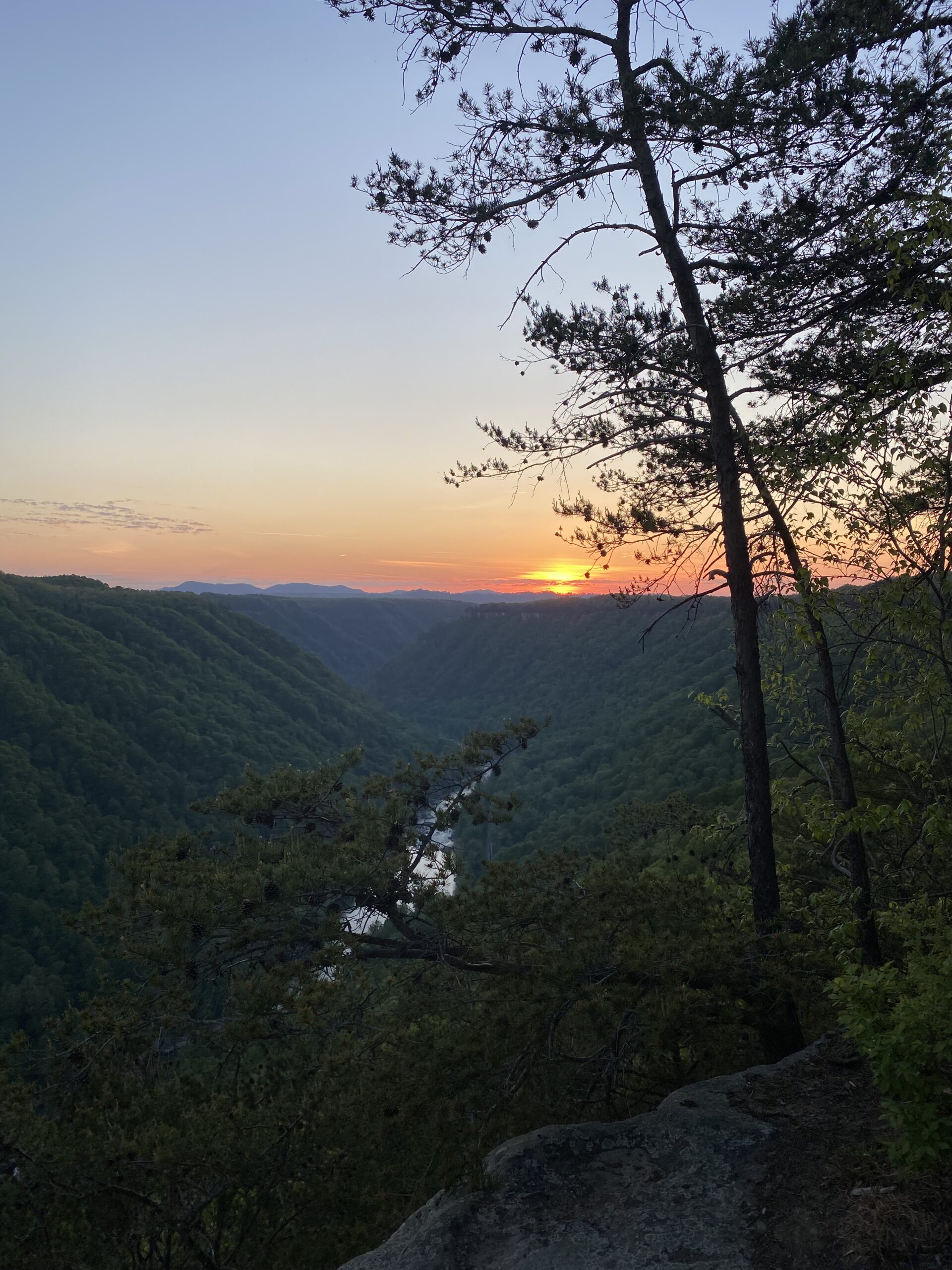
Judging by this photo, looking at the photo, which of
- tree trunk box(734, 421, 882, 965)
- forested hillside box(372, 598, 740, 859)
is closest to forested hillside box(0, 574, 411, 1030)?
forested hillside box(372, 598, 740, 859)

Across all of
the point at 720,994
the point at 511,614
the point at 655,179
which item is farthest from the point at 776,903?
the point at 511,614

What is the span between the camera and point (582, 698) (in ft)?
293

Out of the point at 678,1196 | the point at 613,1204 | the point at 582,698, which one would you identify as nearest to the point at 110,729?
the point at 582,698

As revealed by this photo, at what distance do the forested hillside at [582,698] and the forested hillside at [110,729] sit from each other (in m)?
16.5

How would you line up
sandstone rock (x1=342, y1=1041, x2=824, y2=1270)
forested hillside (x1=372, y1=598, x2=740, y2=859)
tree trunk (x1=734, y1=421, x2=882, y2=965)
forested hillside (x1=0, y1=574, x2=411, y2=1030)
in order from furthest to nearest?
1. forested hillside (x1=372, y1=598, x2=740, y2=859)
2. forested hillside (x1=0, y1=574, x2=411, y2=1030)
3. tree trunk (x1=734, y1=421, x2=882, y2=965)
4. sandstone rock (x1=342, y1=1041, x2=824, y2=1270)

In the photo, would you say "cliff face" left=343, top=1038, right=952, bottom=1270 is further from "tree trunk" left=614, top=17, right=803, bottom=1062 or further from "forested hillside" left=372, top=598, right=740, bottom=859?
"forested hillside" left=372, top=598, right=740, bottom=859

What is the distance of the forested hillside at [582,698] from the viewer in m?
45.8

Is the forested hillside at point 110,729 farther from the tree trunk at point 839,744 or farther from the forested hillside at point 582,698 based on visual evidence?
the tree trunk at point 839,744

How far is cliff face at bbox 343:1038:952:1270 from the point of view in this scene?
374 centimetres

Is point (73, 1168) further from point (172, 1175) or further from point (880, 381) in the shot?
point (880, 381)

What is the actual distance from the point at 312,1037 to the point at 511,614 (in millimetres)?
138966

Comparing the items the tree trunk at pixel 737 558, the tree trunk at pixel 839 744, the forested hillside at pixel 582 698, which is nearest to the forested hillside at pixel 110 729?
the forested hillside at pixel 582 698

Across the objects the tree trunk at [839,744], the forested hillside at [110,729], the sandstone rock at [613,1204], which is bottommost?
the forested hillside at [110,729]

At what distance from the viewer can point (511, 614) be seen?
144750mm
